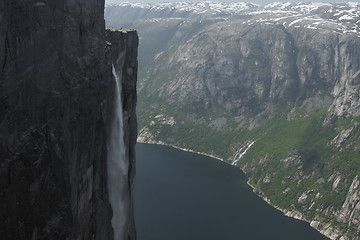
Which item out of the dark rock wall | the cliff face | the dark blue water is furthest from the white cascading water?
the dark blue water

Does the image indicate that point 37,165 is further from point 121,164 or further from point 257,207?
point 257,207

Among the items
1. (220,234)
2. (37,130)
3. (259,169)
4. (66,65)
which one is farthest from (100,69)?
(259,169)

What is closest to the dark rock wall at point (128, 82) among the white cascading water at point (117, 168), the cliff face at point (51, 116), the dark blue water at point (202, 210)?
the white cascading water at point (117, 168)

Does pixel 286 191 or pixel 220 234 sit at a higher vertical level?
pixel 220 234

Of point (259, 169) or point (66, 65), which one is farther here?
point (259, 169)

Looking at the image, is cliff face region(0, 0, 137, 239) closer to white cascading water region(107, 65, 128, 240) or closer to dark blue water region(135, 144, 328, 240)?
white cascading water region(107, 65, 128, 240)

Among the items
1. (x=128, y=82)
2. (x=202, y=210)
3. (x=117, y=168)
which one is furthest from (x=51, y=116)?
(x=202, y=210)

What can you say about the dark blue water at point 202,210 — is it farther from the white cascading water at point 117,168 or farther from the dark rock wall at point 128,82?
the white cascading water at point 117,168
